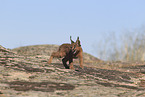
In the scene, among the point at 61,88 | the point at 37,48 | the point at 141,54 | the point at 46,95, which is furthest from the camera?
the point at 141,54

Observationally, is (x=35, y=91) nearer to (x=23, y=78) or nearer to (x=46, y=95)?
(x=46, y=95)

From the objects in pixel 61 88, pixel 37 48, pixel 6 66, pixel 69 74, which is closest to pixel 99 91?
pixel 61 88

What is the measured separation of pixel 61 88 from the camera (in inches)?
507

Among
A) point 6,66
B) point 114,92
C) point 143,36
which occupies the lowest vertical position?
point 114,92

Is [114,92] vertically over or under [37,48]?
under

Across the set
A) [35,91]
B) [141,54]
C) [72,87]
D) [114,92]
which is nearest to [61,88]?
[72,87]

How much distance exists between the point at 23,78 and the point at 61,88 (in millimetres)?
2938

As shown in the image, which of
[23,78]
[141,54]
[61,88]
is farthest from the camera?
[141,54]

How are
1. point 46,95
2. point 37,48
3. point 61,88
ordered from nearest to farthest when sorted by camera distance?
1. point 46,95
2. point 61,88
3. point 37,48

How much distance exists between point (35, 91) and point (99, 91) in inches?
132

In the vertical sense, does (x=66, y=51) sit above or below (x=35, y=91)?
above

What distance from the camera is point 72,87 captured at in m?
13.3

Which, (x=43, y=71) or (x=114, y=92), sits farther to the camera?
(x=43, y=71)

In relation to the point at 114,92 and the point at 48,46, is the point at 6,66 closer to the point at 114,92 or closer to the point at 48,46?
the point at 114,92
